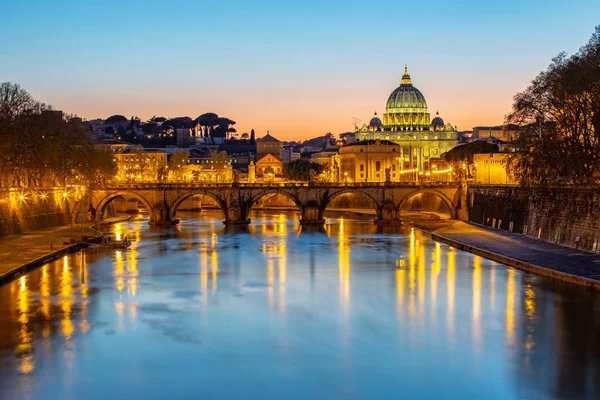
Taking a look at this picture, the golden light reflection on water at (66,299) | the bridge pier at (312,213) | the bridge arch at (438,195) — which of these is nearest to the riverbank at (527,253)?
the bridge arch at (438,195)

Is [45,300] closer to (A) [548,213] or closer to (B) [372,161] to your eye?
(A) [548,213]

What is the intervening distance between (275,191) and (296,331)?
47.2 metres

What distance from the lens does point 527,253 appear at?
41750 mm

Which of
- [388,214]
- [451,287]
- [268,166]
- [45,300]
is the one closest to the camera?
[45,300]

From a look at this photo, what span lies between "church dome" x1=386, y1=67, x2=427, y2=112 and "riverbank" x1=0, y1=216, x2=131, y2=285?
128 metres

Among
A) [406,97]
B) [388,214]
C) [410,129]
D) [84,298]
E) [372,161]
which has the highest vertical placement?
[406,97]

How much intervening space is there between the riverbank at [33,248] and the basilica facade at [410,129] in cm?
11564

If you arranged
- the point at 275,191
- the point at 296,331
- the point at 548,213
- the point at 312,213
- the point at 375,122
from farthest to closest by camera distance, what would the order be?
the point at 375,122 → the point at 275,191 → the point at 312,213 → the point at 548,213 → the point at 296,331

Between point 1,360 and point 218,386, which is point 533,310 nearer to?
point 218,386

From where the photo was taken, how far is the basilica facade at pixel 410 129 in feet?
566

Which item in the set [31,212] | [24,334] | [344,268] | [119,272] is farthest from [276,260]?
[31,212]

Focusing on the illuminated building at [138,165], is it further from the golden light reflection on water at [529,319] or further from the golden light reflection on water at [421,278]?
the golden light reflection on water at [529,319]

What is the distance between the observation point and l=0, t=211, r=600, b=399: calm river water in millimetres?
21391

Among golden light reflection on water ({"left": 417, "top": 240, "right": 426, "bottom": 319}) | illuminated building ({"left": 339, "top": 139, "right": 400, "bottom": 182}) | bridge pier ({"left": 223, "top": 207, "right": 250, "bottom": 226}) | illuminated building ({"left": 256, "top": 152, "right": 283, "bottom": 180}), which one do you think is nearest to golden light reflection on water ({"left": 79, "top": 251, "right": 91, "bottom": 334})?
golden light reflection on water ({"left": 417, "top": 240, "right": 426, "bottom": 319})
